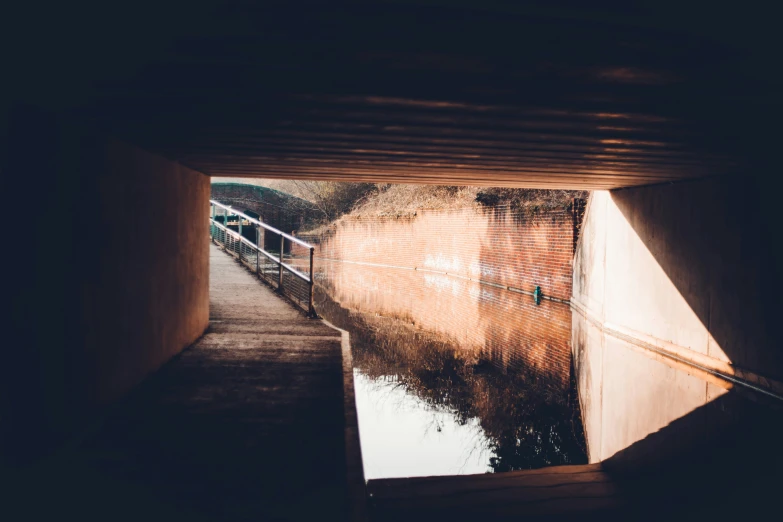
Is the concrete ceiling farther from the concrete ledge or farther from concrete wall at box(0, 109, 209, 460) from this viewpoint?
the concrete ledge

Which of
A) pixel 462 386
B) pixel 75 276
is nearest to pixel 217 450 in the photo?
pixel 75 276

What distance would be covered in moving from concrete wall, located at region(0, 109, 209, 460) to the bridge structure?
18 mm

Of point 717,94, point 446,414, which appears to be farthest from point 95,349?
point 717,94

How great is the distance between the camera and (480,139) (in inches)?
198

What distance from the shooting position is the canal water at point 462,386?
16.3ft

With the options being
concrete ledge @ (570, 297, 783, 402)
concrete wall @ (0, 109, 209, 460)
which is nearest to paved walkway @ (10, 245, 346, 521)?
concrete wall @ (0, 109, 209, 460)

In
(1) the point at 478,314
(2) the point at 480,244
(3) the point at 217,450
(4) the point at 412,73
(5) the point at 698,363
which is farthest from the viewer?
(2) the point at 480,244

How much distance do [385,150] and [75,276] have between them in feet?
9.73

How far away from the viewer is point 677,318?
806 centimetres

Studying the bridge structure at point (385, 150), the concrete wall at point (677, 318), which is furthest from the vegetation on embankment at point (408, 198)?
the bridge structure at point (385, 150)

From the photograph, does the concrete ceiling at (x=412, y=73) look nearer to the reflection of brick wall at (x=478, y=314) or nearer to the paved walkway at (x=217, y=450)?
the paved walkway at (x=217, y=450)

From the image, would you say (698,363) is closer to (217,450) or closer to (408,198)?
(217,450)

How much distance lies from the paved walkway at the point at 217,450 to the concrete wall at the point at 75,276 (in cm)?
29

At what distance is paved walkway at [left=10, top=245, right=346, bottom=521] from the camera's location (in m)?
3.01
